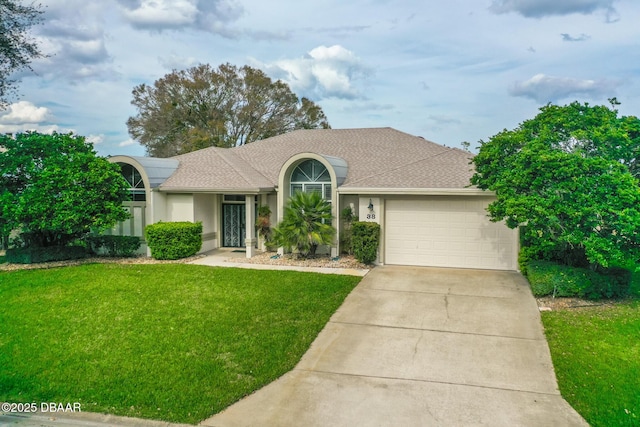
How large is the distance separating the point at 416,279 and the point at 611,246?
15.8ft

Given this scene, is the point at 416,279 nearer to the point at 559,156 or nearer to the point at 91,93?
the point at 559,156

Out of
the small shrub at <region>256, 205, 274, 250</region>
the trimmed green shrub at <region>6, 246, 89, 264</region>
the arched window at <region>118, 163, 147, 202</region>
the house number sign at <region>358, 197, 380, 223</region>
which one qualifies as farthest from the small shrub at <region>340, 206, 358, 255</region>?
Result: the trimmed green shrub at <region>6, 246, 89, 264</region>

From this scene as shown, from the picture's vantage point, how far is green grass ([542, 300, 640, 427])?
5.77 m

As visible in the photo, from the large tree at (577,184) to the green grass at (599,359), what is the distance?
4.47ft

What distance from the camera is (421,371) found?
22.8ft

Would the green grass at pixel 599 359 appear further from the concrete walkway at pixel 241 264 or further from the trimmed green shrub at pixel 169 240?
the trimmed green shrub at pixel 169 240

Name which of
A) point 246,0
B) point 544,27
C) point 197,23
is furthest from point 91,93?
point 544,27

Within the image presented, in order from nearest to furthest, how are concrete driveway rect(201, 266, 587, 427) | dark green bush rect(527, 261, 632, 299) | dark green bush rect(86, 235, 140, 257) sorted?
concrete driveway rect(201, 266, 587, 427)
dark green bush rect(527, 261, 632, 299)
dark green bush rect(86, 235, 140, 257)

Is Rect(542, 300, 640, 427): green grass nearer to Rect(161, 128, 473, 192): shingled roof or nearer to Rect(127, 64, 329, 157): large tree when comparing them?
Rect(161, 128, 473, 192): shingled roof

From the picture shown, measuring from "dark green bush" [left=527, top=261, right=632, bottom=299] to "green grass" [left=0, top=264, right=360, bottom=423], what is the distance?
4.68 m

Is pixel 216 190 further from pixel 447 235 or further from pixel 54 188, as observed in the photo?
pixel 447 235

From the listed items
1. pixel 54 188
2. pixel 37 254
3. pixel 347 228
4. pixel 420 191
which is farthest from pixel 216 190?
pixel 420 191

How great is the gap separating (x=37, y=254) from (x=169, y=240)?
14.8 ft

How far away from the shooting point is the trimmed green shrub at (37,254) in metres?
15.2
